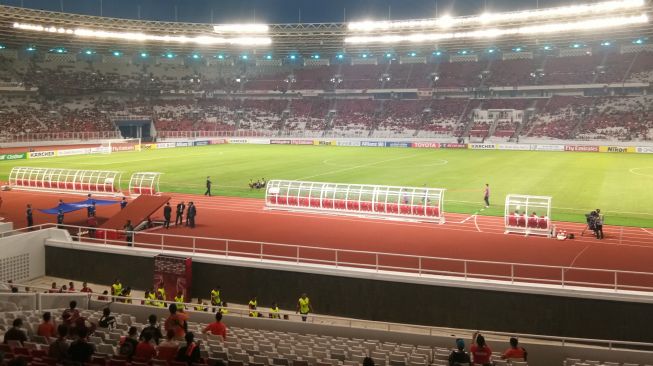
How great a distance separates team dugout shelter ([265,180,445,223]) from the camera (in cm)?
3106

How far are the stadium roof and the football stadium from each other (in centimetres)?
47

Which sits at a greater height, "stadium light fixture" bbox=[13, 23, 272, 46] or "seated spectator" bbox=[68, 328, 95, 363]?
"stadium light fixture" bbox=[13, 23, 272, 46]

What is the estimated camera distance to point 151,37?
262 ft

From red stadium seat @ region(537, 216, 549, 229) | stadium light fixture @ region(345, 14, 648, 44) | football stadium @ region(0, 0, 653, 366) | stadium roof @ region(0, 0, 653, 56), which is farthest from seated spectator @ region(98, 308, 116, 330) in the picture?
stadium light fixture @ region(345, 14, 648, 44)

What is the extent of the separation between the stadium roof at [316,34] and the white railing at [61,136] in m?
13.2

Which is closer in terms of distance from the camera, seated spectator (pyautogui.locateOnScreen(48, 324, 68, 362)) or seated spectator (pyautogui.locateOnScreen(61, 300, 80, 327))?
seated spectator (pyautogui.locateOnScreen(48, 324, 68, 362))

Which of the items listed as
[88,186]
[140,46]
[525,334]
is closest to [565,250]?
[525,334]

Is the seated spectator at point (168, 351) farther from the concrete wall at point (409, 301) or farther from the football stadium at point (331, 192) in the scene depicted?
the concrete wall at point (409, 301)

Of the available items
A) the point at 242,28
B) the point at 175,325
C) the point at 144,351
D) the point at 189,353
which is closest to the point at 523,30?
the point at 242,28

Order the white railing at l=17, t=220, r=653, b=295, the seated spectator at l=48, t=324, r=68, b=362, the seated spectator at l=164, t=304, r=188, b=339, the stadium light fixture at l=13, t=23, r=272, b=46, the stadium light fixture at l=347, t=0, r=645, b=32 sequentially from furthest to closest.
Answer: the stadium light fixture at l=13, t=23, r=272, b=46, the stadium light fixture at l=347, t=0, r=645, b=32, the white railing at l=17, t=220, r=653, b=295, the seated spectator at l=164, t=304, r=188, b=339, the seated spectator at l=48, t=324, r=68, b=362

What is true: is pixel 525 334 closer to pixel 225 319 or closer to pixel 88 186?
pixel 225 319

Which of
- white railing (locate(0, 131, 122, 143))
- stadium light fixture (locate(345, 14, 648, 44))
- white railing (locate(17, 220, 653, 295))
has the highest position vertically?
stadium light fixture (locate(345, 14, 648, 44))

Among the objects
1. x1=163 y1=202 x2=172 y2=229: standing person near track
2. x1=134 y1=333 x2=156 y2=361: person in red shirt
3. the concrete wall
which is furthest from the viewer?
x1=163 y1=202 x2=172 y2=229: standing person near track

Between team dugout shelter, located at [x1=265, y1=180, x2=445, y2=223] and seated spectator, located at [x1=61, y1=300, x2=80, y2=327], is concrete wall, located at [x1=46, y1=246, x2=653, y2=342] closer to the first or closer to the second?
seated spectator, located at [x1=61, y1=300, x2=80, y2=327]
